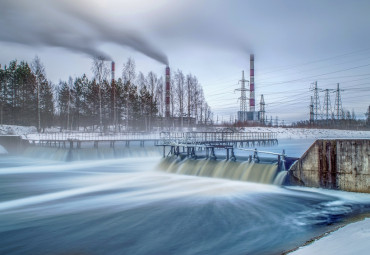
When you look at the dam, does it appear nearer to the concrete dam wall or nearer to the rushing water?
the concrete dam wall

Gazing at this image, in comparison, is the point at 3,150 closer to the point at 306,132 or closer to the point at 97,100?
the point at 97,100

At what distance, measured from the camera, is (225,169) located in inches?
616

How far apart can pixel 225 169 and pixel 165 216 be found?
22.4 ft

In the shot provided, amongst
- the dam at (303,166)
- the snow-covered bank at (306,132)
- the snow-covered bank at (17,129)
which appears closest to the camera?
the dam at (303,166)

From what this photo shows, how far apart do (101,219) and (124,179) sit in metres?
8.31

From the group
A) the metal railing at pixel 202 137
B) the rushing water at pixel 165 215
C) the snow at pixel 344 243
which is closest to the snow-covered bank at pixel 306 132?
the metal railing at pixel 202 137

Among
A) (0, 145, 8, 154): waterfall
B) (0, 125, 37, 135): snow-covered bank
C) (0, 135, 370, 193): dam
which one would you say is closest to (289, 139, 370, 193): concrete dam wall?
(0, 135, 370, 193): dam

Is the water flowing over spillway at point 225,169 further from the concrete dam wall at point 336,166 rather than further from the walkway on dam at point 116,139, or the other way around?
the walkway on dam at point 116,139

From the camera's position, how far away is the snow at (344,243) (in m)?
4.61

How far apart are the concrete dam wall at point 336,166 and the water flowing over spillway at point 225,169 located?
1.23 meters

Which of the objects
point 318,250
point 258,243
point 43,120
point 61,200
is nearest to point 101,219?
point 61,200

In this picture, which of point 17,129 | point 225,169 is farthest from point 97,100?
point 225,169

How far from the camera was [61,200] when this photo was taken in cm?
1203

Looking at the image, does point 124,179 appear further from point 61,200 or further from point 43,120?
point 43,120
